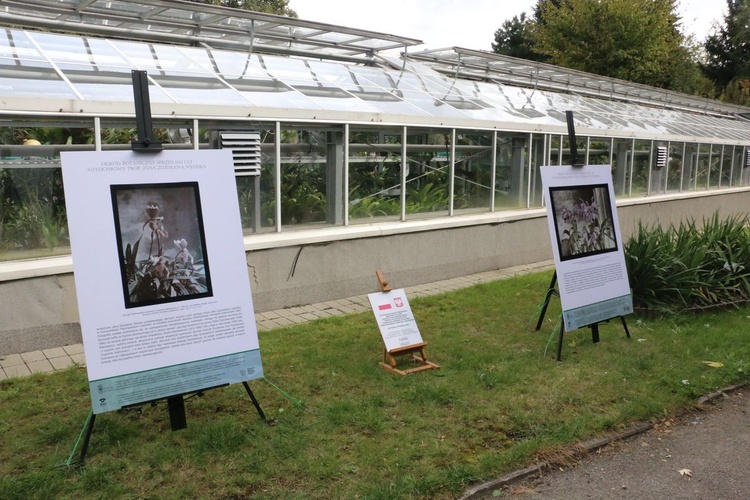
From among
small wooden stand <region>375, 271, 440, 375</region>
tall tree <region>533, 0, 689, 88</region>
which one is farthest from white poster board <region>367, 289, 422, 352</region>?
tall tree <region>533, 0, 689, 88</region>

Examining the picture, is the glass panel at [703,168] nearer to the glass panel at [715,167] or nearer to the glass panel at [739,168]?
the glass panel at [715,167]

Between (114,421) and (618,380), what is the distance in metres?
3.78

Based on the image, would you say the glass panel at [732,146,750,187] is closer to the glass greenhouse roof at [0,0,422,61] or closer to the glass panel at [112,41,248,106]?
the glass greenhouse roof at [0,0,422,61]

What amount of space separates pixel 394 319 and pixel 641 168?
1065 centimetres

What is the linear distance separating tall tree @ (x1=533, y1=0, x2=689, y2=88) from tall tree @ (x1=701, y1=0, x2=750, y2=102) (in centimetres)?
1062

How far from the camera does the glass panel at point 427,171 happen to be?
28.2 ft

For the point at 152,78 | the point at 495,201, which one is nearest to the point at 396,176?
the point at 495,201

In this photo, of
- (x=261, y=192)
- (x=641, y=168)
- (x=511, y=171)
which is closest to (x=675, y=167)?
(x=641, y=168)

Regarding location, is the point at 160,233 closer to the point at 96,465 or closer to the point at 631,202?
the point at 96,465

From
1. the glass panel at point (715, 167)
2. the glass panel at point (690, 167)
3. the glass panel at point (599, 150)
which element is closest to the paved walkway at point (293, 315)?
the glass panel at point (599, 150)

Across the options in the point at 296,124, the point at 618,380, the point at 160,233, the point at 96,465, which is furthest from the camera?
the point at 296,124

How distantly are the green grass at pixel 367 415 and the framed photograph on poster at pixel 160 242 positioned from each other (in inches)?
36.0

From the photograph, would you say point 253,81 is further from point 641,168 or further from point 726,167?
point 726,167

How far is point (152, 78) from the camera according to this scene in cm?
677
